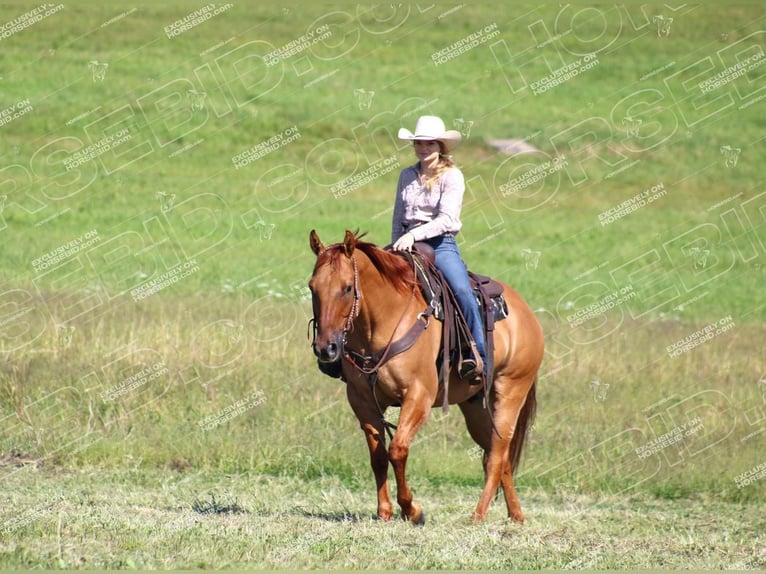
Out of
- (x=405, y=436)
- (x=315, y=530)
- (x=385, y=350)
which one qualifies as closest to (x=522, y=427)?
(x=405, y=436)

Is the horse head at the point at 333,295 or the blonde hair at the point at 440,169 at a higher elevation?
the blonde hair at the point at 440,169

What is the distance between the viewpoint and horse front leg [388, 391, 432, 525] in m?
8.70

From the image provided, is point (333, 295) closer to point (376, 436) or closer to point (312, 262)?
point (376, 436)

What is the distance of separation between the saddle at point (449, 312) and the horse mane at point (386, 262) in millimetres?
126

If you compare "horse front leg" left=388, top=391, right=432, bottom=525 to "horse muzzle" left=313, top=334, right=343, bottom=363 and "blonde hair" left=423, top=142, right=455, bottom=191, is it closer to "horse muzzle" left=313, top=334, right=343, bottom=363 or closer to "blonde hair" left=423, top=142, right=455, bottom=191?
"horse muzzle" left=313, top=334, right=343, bottom=363

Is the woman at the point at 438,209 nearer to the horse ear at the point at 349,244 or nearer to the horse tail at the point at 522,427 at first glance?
the horse ear at the point at 349,244

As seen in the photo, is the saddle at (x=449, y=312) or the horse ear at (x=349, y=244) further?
the saddle at (x=449, y=312)

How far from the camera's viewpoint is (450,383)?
379 inches

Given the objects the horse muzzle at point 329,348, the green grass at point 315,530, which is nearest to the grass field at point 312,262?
the green grass at point 315,530

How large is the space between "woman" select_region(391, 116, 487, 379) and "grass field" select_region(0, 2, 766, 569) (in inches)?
65.4

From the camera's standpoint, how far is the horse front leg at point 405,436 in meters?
8.70

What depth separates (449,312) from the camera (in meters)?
9.28

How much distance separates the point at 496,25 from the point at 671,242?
13.5m

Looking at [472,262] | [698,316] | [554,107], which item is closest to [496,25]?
[554,107]
